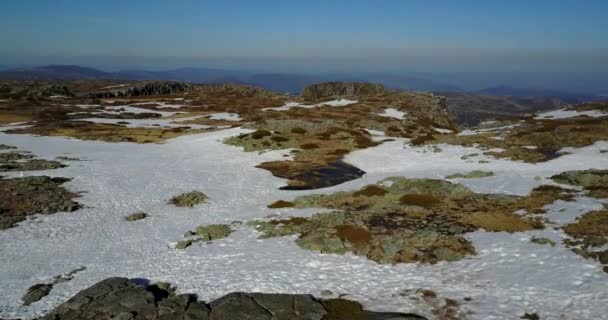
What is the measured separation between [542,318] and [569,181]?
22.6 meters

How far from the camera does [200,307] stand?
1864cm

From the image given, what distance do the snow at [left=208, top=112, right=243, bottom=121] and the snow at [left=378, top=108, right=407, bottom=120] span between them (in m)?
33.5

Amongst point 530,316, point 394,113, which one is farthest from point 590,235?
point 394,113

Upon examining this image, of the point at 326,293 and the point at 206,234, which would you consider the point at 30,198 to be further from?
the point at 326,293

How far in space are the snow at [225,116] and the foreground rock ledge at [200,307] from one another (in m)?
80.4

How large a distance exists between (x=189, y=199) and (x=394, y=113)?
6736 cm

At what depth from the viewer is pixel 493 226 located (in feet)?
88.0

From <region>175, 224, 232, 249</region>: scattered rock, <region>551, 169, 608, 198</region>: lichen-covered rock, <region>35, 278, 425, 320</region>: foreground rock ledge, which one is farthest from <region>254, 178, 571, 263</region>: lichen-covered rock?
<region>35, 278, 425, 320</region>: foreground rock ledge

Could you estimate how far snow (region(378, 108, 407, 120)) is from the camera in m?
91.6

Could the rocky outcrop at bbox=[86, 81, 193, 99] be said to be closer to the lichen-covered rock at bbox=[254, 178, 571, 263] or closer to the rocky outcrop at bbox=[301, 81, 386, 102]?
the rocky outcrop at bbox=[301, 81, 386, 102]

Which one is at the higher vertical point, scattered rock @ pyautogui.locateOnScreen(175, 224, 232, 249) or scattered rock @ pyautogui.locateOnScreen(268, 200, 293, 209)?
scattered rock @ pyautogui.locateOnScreen(268, 200, 293, 209)

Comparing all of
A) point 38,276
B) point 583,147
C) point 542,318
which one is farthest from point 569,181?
point 38,276

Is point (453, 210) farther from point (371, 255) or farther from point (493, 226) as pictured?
point (371, 255)

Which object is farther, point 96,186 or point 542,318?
point 96,186
